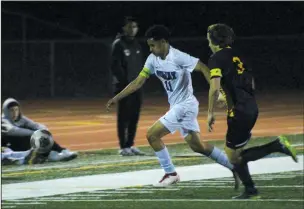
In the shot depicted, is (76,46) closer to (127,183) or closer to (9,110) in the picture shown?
(9,110)

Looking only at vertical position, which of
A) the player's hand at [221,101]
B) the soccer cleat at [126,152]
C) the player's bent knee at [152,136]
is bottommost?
the soccer cleat at [126,152]

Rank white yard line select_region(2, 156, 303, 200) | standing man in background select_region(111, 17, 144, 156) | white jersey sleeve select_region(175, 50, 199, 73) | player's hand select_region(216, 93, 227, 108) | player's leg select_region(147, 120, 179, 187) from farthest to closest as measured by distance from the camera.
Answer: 1. standing man in background select_region(111, 17, 144, 156)
2. white yard line select_region(2, 156, 303, 200)
3. player's leg select_region(147, 120, 179, 187)
4. white jersey sleeve select_region(175, 50, 199, 73)
5. player's hand select_region(216, 93, 227, 108)

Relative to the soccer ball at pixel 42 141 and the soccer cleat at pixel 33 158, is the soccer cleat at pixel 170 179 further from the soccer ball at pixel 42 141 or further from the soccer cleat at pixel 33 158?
the soccer cleat at pixel 33 158

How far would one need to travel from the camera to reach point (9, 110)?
1296 centimetres

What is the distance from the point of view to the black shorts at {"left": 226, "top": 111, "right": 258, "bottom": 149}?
326 inches

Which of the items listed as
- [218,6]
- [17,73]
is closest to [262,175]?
[17,73]

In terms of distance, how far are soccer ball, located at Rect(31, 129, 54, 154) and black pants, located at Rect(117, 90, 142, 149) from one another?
1447 mm

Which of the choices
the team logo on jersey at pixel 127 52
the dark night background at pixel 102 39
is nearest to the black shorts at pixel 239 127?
the team logo on jersey at pixel 127 52

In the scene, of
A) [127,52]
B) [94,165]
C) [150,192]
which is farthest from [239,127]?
[94,165]

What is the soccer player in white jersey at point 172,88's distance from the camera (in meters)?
8.05

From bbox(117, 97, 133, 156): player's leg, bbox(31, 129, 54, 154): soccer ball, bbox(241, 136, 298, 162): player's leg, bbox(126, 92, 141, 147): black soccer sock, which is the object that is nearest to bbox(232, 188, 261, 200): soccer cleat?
bbox(241, 136, 298, 162): player's leg

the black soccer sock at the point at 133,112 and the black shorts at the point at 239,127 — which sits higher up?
the black shorts at the point at 239,127

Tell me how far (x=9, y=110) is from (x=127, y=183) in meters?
2.41

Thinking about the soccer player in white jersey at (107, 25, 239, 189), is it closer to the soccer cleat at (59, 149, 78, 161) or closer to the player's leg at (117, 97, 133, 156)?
the soccer cleat at (59, 149, 78, 161)
